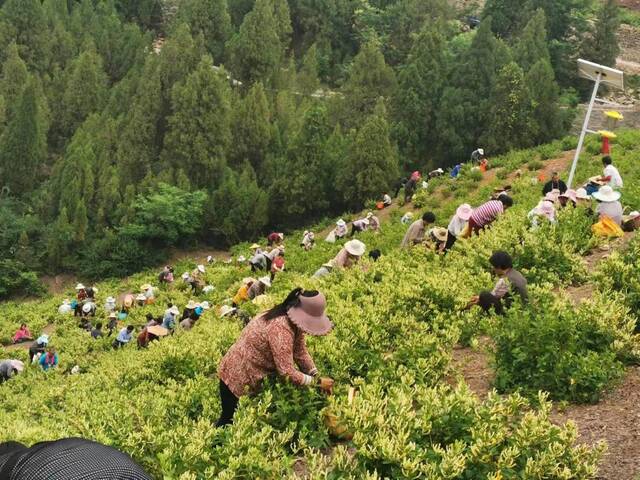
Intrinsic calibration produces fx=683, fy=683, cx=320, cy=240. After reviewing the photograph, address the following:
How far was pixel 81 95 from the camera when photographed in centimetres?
3231

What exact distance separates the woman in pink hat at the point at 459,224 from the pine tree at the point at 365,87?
1852cm

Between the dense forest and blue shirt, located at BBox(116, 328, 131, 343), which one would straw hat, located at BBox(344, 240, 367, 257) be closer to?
blue shirt, located at BBox(116, 328, 131, 343)

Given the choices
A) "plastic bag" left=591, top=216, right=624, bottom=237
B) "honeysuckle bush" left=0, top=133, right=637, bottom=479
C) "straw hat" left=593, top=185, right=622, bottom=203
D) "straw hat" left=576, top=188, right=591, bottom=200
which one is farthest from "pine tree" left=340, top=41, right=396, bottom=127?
"plastic bag" left=591, top=216, right=624, bottom=237

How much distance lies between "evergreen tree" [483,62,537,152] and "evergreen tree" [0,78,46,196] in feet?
59.9

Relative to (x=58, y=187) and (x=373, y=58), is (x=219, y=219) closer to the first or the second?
(x=58, y=187)

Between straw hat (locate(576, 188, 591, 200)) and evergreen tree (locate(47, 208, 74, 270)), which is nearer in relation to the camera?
straw hat (locate(576, 188, 591, 200))

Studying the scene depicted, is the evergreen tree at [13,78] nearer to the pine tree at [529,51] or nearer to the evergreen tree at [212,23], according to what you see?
the evergreen tree at [212,23]

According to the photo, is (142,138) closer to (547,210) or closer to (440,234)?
(440,234)

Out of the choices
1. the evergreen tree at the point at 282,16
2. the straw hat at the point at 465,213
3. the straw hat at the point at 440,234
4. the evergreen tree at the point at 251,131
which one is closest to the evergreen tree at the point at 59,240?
the evergreen tree at the point at 251,131

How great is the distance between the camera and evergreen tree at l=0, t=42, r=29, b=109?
32.6m

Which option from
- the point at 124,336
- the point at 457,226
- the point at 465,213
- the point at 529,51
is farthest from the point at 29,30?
the point at 465,213

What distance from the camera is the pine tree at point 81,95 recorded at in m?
32.3

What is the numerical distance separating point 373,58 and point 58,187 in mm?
A: 13921

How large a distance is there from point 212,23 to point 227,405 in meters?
34.3
